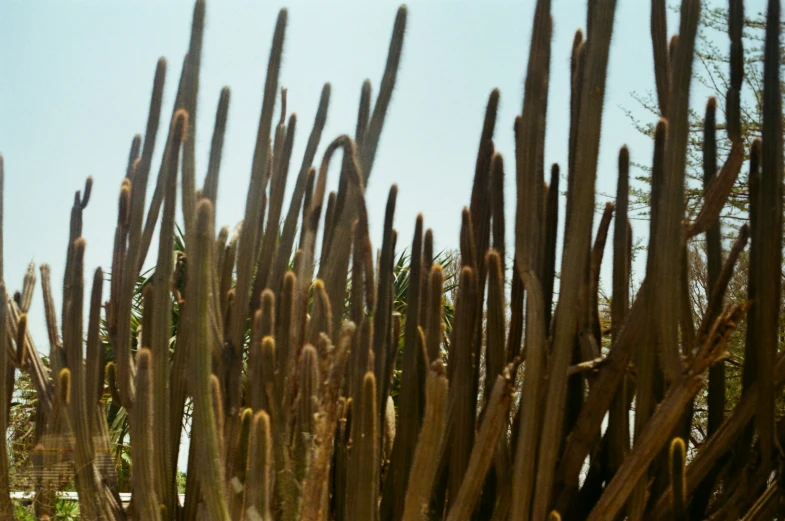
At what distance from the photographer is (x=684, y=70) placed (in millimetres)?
2602

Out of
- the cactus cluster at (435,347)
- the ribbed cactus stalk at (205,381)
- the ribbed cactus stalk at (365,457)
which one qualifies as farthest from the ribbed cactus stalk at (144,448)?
the ribbed cactus stalk at (365,457)

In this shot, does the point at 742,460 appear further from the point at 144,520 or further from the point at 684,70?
the point at 144,520

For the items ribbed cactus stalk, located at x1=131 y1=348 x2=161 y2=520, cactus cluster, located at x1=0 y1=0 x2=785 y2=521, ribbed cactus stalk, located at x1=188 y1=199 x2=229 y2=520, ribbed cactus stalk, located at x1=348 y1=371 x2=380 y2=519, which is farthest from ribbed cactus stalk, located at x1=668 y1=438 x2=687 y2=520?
ribbed cactus stalk, located at x1=131 y1=348 x2=161 y2=520

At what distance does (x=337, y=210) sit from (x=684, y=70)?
131 cm

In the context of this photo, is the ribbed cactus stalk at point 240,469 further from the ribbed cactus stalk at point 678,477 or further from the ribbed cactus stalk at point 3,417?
the ribbed cactus stalk at point 678,477

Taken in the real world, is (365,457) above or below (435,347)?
below

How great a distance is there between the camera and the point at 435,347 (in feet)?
9.50

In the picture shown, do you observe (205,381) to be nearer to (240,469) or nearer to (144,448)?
(144,448)

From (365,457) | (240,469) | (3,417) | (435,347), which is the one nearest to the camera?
(365,457)

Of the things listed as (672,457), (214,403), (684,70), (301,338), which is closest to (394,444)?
(301,338)

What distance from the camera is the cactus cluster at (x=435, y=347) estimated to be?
101 inches

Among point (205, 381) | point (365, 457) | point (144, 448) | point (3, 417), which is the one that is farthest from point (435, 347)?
point (3, 417)

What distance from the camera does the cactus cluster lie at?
8.43ft

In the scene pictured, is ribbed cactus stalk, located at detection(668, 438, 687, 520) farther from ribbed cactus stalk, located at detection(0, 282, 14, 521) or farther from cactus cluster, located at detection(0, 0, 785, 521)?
ribbed cactus stalk, located at detection(0, 282, 14, 521)
